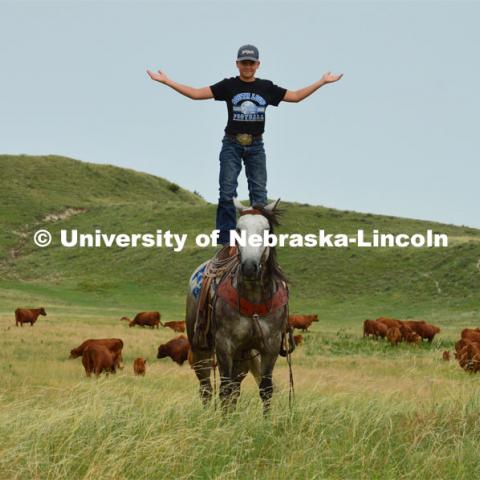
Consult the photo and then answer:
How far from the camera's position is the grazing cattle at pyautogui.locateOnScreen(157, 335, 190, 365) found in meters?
21.0

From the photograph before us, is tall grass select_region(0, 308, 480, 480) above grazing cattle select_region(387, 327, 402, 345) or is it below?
above

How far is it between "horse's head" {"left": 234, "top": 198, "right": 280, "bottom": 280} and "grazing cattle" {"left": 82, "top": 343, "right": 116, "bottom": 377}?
1093 centimetres

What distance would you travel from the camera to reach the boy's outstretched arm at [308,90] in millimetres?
9211

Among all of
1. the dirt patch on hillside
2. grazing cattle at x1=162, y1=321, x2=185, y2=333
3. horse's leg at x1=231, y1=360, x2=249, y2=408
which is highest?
the dirt patch on hillside

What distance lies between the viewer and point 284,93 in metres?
9.21

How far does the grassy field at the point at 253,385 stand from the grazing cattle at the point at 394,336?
73 centimetres

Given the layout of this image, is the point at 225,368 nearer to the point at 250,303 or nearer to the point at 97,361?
the point at 250,303

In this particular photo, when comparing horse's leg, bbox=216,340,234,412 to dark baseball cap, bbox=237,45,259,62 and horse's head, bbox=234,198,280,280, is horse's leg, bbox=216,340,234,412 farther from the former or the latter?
dark baseball cap, bbox=237,45,259,62

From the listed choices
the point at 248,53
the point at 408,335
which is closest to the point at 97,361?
the point at 248,53

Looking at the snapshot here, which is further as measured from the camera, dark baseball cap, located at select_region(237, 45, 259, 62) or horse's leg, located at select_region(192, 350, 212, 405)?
horse's leg, located at select_region(192, 350, 212, 405)

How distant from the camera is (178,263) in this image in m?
71.1

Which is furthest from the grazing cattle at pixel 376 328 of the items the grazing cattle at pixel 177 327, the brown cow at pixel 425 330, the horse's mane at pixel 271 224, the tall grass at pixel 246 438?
the horse's mane at pixel 271 224

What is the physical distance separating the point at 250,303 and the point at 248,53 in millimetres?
3270

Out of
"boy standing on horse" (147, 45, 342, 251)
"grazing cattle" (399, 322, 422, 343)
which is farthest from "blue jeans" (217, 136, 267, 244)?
"grazing cattle" (399, 322, 422, 343)
